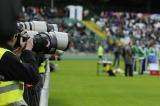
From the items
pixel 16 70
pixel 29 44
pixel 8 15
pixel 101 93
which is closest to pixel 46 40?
pixel 29 44

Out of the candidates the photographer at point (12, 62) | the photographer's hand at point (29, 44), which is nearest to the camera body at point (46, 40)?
the photographer's hand at point (29, 44)

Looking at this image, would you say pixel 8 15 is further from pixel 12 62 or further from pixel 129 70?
pixel 129 70

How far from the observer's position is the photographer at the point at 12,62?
217 inches

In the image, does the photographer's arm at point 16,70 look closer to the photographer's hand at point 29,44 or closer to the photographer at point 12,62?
the photographer at point 12,62

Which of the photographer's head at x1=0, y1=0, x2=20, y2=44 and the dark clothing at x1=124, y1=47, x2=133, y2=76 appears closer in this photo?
the photographer's head at x1=0, y1=0, x2=20, y2=44

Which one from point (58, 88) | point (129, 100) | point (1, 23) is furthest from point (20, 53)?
point (58, 88)

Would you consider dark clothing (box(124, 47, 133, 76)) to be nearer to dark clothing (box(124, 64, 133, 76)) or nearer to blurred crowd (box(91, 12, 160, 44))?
dark clothing (box(124, 64, 133, 76))

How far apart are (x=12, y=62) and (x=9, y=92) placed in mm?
432

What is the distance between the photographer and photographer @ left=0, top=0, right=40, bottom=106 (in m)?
5.50

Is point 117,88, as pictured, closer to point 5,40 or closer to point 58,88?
point 58,88

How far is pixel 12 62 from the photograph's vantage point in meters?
5.79

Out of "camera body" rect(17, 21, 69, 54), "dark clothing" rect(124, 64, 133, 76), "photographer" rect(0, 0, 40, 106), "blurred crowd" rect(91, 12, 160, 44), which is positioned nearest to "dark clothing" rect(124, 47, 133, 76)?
"dark clothing" rect(124, 64, 133, 76)

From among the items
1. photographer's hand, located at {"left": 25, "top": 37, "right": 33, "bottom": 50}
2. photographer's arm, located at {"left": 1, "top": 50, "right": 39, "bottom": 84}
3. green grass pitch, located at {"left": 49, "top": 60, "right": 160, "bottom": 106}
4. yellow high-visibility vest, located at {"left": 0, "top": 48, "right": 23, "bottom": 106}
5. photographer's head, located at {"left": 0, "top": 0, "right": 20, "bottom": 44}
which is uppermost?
photographer's head, located at {"left": 0, "top": 0, "right": 20, "bottom": 44}

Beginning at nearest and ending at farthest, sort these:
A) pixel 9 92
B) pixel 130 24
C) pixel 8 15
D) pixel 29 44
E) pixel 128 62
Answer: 1. pixel 8 15
2. pixel 9 92
3. pixel 29 44
4. pixel 128 62
5. pixel 130 24
